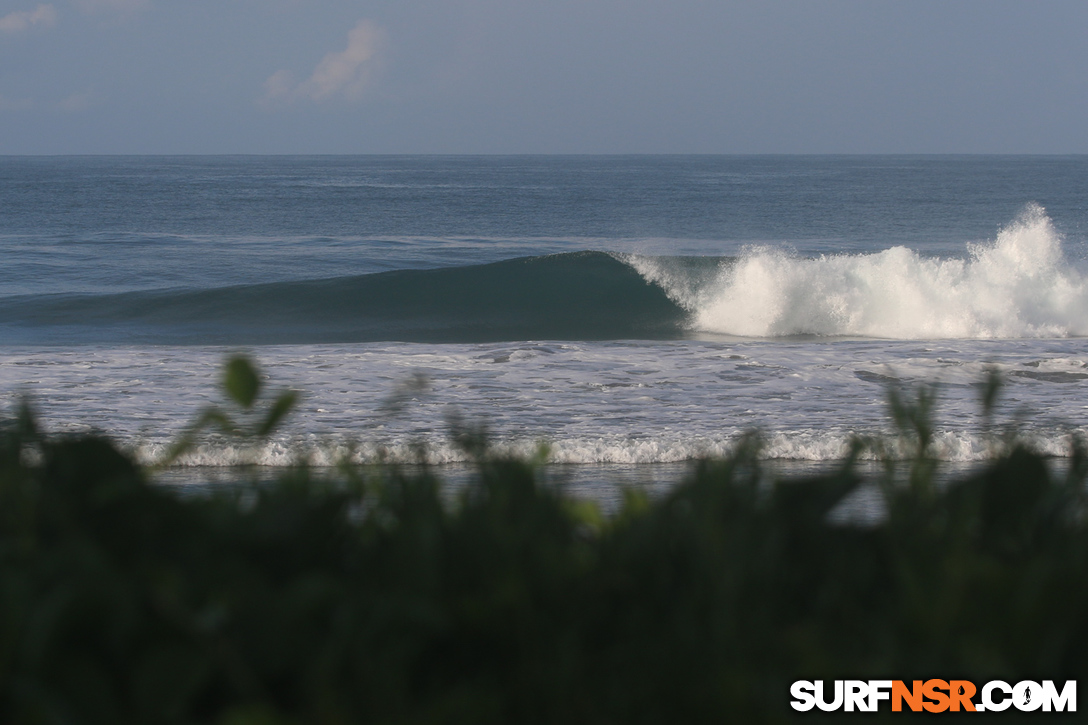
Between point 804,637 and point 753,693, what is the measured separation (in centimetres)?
7

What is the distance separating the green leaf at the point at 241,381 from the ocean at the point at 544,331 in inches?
6.7

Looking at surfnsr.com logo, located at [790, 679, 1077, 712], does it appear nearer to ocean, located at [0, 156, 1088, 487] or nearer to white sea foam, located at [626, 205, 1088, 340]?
ocean, located at [0, 156, 1088, 487]

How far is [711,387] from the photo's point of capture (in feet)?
28.5

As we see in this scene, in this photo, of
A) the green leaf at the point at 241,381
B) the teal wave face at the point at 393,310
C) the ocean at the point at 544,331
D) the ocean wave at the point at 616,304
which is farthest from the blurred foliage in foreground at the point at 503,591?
the teal wave face at the point at 393,310

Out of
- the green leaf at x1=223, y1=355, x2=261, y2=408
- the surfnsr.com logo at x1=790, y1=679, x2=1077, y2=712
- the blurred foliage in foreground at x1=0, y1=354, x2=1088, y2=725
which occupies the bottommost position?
the surfnsr.com logo at x1=790, y1=679, x2=1077, y2=712

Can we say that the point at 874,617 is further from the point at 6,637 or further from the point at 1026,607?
the point at 6,637

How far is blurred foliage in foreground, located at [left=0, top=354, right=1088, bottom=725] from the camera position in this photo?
761 millimetres

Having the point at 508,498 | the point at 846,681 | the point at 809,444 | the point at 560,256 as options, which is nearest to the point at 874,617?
the point at 846,681

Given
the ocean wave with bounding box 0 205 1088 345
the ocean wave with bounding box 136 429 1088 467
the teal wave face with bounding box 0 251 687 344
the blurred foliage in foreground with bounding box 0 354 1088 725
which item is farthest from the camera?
the teal wave face with bounding box 0 251 687 344

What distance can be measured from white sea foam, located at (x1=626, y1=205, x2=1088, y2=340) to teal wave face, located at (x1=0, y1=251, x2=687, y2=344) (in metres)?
1.24

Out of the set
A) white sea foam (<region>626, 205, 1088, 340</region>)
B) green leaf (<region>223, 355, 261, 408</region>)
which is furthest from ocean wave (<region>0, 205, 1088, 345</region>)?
green leaf (<region>223, 355, 261, 408</region>)

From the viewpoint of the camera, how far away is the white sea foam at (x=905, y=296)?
1512 cm

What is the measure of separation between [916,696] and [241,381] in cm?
65

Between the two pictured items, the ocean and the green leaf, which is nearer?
the green leaf
